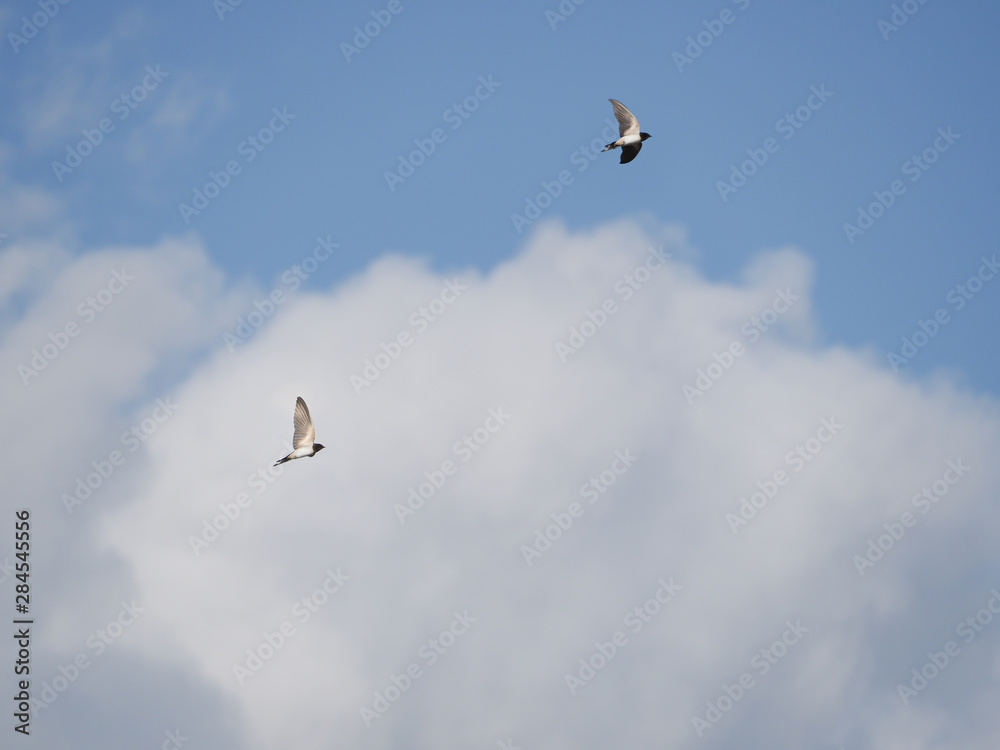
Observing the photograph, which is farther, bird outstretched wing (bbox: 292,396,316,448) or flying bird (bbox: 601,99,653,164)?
bird outstretched wing (bbox: 292,396,316,448)

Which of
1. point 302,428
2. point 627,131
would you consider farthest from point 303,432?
point 627,131

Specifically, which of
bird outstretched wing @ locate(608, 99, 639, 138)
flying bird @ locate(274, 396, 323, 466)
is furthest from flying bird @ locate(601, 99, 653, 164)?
flying bird @ locate(274, 396, 323, 466)

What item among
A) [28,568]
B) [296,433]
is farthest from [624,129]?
[28,568]

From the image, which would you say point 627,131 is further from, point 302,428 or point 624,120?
point 302,428

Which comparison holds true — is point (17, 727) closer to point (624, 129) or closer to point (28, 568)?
point (28, 568)

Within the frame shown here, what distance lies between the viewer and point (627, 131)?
7062cm

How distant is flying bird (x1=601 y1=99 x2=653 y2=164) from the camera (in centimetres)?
7025

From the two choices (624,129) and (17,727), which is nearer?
(624,129)

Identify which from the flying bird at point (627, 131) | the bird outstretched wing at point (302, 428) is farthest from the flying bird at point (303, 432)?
the flying bird at point (627, 131)

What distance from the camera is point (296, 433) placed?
8019 centimetres

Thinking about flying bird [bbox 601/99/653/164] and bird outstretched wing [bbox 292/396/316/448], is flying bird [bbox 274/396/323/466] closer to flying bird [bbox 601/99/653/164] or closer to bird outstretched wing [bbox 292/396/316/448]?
bird outstretched wing [bbox 292/396/316/448]

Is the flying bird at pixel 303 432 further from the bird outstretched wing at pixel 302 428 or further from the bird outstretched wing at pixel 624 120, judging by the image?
the bird outstretched wing at pixel 624 120

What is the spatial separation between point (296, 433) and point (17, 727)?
25.6 m

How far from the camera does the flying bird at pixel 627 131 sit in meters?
70.2
